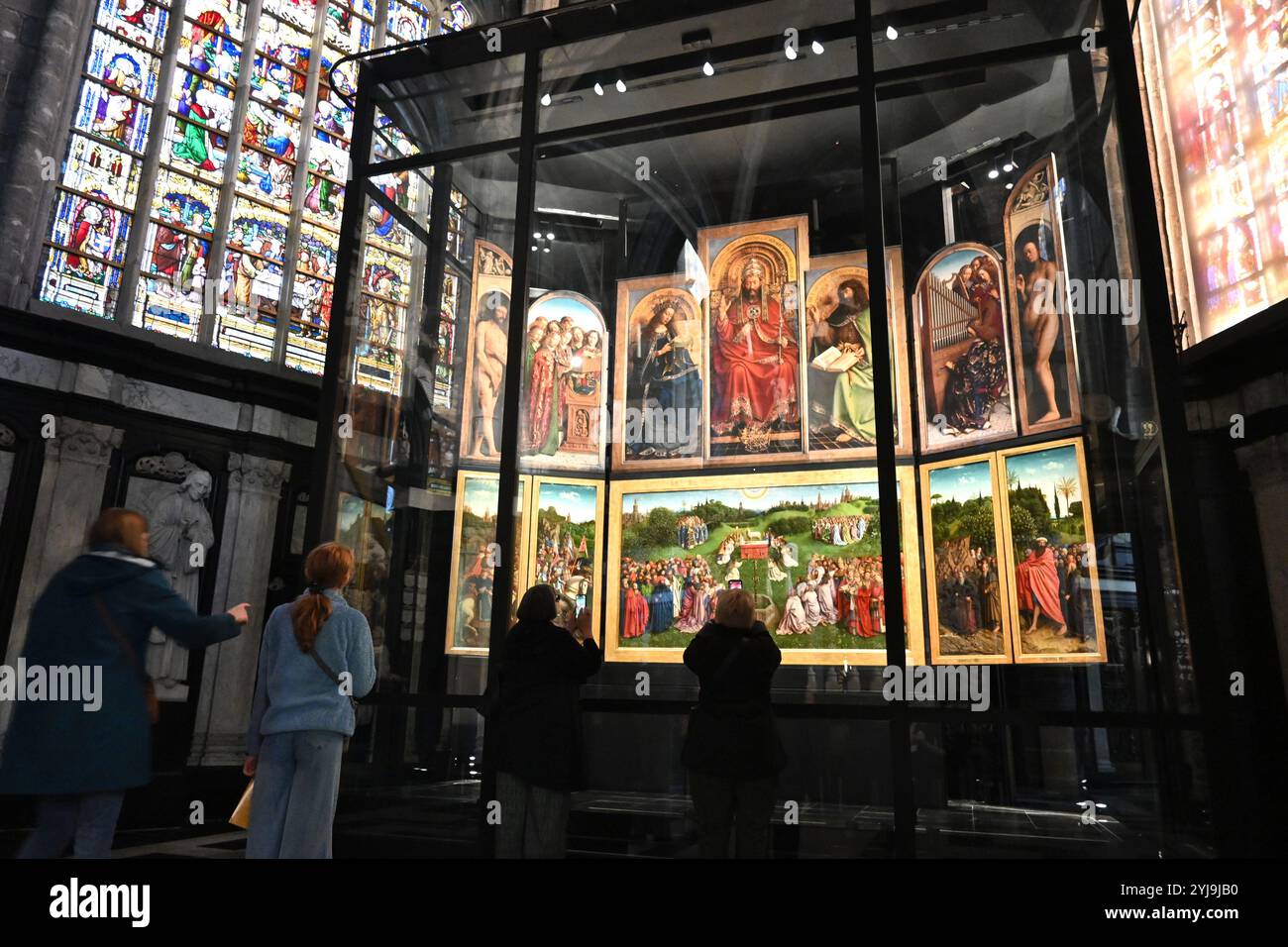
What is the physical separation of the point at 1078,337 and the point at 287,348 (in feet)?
29.2

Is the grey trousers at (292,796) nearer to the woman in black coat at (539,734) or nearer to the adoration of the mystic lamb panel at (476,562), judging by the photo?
the woman in black coat at (539,734)

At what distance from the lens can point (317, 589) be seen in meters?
3.90

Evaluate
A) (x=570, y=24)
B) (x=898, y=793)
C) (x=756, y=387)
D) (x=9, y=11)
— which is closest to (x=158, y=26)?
(x=9, y=11)

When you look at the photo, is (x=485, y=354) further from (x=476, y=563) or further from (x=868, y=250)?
(x=868, y=250)

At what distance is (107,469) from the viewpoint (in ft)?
29.1

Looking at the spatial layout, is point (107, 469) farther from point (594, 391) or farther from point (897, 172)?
point (897, 172)

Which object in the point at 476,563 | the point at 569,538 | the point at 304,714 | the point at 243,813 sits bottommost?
the point at 243,813

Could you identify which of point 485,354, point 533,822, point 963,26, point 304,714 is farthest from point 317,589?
point 963,26

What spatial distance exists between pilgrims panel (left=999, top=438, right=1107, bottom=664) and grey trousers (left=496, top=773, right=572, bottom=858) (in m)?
3.08

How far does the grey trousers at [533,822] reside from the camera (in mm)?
4473

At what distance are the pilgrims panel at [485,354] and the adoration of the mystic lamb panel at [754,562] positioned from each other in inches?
59.2

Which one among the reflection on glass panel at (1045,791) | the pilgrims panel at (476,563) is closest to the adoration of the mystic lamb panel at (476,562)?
the pilgrims panel at (476,563)

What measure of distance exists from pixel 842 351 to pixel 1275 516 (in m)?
4.59

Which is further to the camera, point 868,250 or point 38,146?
point 38,146
